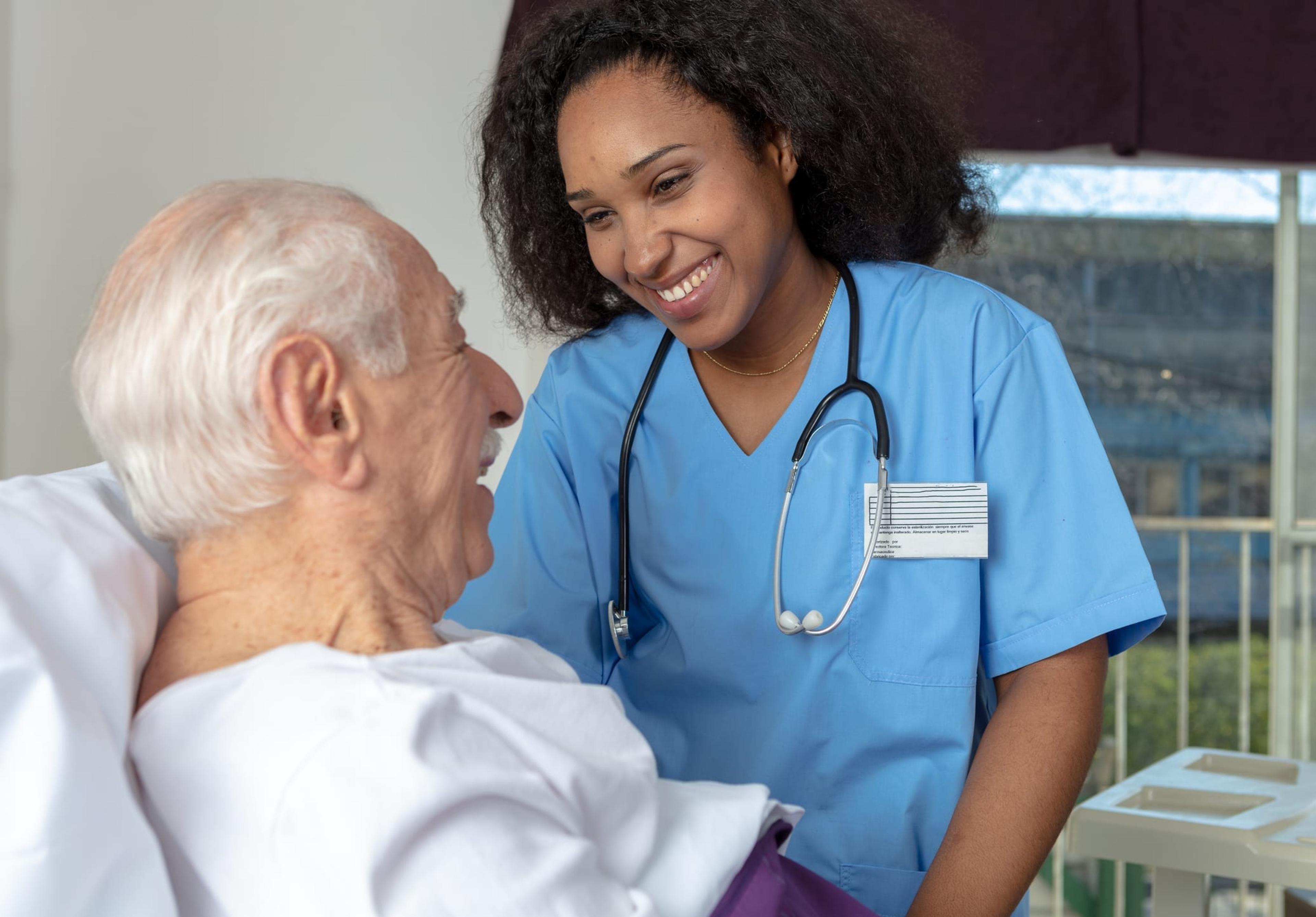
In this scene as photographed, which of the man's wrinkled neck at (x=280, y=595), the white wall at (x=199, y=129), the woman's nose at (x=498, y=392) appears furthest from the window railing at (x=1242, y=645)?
the man's wrinkled neck at (x=280, y=595)

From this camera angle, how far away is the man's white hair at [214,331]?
744 mm

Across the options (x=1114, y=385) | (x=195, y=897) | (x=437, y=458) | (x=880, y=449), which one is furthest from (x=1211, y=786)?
(x=1114, y=385)

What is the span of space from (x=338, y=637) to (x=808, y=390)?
2.21ft

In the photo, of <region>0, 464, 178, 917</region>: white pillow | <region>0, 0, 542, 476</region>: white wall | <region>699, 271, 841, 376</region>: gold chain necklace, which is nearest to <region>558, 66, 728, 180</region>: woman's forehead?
<region>699, 271, 841, 376</region>: gold chain necklace

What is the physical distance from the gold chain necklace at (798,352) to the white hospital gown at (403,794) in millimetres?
630

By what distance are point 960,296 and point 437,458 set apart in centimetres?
66

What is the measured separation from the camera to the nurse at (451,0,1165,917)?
115 centimetres

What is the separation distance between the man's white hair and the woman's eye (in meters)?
0.46

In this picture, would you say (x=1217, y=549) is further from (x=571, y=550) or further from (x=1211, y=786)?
(x=571, y=550)

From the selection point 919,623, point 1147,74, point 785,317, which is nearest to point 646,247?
point 785,317

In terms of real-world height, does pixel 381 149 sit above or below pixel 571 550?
above

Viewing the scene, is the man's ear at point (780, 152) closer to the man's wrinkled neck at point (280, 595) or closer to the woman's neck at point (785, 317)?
the woman's neck at point (785, 317)

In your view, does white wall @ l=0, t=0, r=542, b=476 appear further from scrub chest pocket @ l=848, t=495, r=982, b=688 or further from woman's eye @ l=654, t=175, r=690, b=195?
scrub chest pocket @ l=848, t=495, r=982, b=688

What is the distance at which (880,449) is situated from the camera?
121 cm
